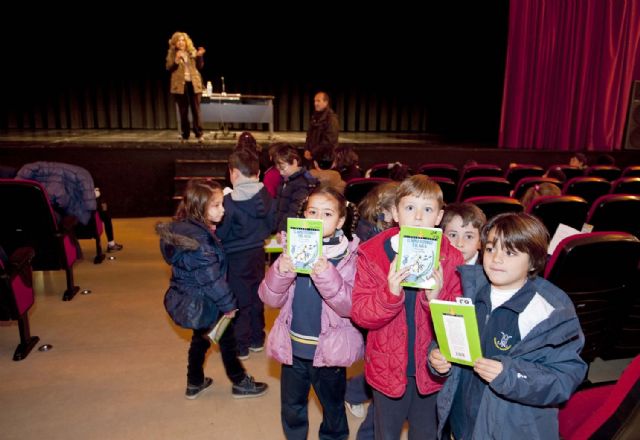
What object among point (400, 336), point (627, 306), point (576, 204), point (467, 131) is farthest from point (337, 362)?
point (467, 131)

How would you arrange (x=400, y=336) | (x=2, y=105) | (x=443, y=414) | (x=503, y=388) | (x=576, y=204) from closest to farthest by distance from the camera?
(x=503, y=388) → (x=443, y=414) → (x=400, y=336) → (x=576, y=204) → (x=2, y=105)

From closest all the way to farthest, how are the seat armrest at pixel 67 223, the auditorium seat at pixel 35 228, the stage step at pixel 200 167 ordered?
the auditorium seat at pixel 35 228
the seat armrest at pixel 67 223
the stage step at pixel 200 167

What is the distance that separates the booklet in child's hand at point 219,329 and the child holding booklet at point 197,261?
3 cm

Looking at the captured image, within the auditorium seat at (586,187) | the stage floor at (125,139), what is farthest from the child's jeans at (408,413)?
the stage floor at (125,139)

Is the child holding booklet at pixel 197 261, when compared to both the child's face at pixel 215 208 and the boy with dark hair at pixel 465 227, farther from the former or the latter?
the boy with dark hair at pixel 465 227

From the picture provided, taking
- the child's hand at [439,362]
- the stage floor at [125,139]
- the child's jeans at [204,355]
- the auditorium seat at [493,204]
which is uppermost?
the stage floor at [125,139]

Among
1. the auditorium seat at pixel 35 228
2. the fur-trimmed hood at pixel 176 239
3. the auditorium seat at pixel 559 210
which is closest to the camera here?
the fur-trimmed hood at pixel 176 239

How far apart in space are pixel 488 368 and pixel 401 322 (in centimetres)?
44

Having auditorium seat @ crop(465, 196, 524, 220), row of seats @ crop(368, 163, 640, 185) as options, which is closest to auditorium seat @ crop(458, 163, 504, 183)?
row of seats @ crop(368, 163, 640, 185)

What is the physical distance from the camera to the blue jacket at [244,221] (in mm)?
3115

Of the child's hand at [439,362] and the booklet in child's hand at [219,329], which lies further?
the booklet in child's hand at [219,329]

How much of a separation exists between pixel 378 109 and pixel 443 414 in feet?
44.8

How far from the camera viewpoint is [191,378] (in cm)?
289

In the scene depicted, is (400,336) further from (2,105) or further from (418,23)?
(2,105)
